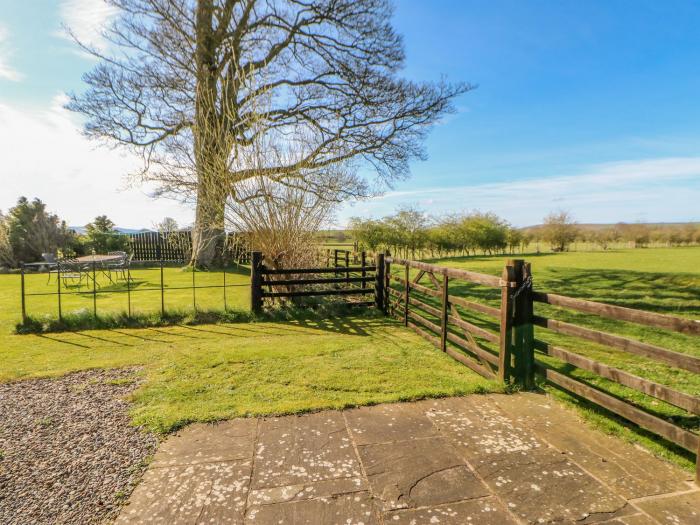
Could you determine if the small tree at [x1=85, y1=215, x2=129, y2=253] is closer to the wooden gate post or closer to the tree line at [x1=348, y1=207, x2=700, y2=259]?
the tree line at [x1=348, y1=207, x2=700, y2=259]

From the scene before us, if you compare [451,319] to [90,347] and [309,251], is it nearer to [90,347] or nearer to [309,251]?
[309,251]

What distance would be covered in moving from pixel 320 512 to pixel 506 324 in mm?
2663

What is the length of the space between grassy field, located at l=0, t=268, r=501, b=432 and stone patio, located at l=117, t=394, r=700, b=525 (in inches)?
18.1

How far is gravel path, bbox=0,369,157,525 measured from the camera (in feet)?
7.06

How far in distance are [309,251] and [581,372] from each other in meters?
6.22

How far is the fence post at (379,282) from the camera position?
827 centimetres

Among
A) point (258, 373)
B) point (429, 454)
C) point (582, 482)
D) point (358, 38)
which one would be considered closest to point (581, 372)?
point (582, 482)

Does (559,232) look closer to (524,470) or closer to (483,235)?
(483,235)

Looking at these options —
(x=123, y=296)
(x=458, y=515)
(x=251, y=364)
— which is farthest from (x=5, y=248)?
(x=458, y=515)

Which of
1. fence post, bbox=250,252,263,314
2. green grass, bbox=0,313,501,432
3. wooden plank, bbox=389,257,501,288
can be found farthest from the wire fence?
wooden plank, bbox=389,257,501,288

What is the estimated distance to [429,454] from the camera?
267cm

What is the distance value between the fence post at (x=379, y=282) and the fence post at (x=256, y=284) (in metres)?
2.62

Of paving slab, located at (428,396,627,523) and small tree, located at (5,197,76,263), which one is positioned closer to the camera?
paving slab, located at (428,396,627,523)

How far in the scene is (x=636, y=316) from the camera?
8.91 ft
